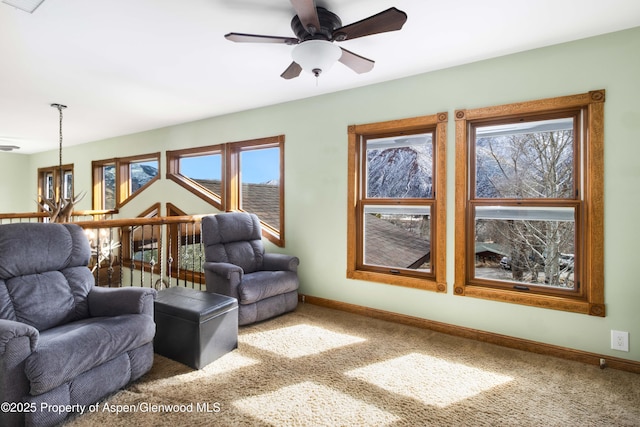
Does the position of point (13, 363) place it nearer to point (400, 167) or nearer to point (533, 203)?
point (400, 167)

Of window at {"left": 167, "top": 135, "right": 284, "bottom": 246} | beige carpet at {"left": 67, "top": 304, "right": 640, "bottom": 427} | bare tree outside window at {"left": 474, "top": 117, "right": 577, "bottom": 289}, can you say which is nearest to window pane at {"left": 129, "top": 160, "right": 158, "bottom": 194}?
window at {"left": 167, "top": 135, "right": 284, "bottom": 246}

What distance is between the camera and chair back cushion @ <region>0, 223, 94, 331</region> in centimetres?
204

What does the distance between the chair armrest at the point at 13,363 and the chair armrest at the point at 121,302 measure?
1.90 ft

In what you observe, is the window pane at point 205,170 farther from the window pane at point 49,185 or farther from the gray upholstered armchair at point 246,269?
the window pane at point 49,185

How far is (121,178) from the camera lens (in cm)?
635

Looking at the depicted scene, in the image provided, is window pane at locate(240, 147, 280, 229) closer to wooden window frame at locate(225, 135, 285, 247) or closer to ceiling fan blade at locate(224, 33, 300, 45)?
wooden window frame at locate(225, 135, 285, 247)

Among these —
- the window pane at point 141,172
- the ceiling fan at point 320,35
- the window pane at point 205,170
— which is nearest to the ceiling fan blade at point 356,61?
the ceiling fan at point 320,35

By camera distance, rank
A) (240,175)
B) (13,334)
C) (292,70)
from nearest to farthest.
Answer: (13,334) < (292,70) < (240,175)

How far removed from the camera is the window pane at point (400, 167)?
11.4 ft

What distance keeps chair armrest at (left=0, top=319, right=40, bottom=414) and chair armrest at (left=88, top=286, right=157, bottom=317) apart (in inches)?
22.9

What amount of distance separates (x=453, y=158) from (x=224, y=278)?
2.49 m

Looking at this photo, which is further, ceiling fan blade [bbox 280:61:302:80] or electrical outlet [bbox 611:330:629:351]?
ceiling fan blade [bbox 280:61:302:80]

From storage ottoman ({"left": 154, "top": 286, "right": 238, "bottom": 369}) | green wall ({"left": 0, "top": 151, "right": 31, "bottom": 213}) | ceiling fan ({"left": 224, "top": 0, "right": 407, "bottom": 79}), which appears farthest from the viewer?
green wall ({"left": 0, "top": 151, "right": 31, "bottom": 213})

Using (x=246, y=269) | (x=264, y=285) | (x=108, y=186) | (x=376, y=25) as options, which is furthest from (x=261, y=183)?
(x=108, y=186)
